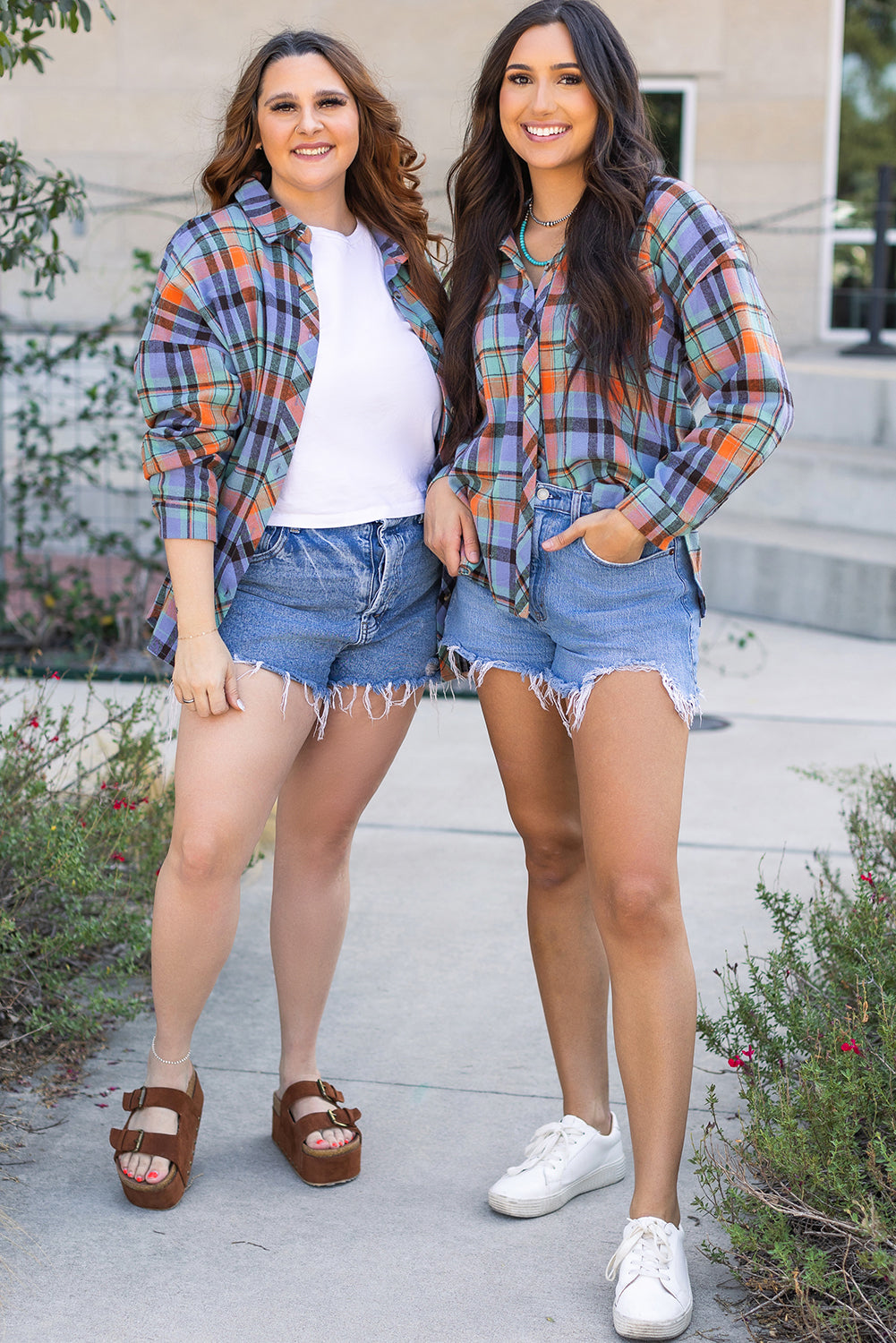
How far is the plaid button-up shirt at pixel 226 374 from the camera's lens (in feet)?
7.84

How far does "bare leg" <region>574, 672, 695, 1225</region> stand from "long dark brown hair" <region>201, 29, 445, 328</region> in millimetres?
825

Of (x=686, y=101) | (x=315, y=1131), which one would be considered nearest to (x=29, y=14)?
(x=315, y=1131)

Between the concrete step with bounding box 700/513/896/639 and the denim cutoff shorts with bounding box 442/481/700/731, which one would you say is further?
the concrete step with bounding box 700/513/896/639

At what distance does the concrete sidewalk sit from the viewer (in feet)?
7.48

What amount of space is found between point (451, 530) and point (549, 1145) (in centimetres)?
111

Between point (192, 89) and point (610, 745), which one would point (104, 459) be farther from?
point (610, 745)

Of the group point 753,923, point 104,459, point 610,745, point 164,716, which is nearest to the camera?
point 610,745

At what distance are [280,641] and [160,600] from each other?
0.82 feet

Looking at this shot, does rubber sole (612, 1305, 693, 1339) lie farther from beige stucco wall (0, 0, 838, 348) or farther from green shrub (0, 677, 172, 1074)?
beige stucco wall (0, 0, 838, 348)

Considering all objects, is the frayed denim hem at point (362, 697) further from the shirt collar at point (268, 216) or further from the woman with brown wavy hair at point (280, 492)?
the shirt collar at point (268, 216)

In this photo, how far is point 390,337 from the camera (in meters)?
2.54

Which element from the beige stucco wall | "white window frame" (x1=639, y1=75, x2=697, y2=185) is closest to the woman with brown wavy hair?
the beige stucco wall

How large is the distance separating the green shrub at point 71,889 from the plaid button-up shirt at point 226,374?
85 centimetres

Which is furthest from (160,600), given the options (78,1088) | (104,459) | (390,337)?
(104,459)
